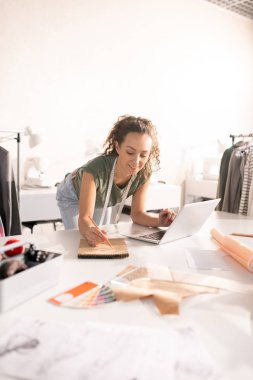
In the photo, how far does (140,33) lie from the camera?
404cm

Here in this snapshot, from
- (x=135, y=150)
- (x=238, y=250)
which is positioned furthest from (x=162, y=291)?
(x=135, y=150)

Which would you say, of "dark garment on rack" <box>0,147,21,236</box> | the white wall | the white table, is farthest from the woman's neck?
the white table

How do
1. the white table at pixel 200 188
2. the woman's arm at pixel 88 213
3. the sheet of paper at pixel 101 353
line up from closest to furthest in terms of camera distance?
the sheet of paper at pixel 101 353, the woman's arm at pixel 88 213, the white table at pixel 200 188

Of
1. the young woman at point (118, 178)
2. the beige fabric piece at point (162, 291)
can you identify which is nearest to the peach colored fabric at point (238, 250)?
the beige fabric piece at point (162, 291)

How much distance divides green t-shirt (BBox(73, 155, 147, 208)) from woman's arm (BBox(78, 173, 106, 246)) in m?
0.06

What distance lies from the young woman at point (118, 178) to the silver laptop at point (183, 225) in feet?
0.49

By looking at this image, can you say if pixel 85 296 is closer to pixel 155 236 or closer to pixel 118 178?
pixel 155 236

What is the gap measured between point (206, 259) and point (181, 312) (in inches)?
15.9

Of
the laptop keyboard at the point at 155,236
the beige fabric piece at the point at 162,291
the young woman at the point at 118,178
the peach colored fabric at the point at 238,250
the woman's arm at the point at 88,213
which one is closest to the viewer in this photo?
the beige fabric piece at the point at 162,291

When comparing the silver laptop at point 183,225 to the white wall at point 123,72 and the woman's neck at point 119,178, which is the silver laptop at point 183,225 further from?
the white wall at point 123,72

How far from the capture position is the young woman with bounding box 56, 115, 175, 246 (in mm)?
1550

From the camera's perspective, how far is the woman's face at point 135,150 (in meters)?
1.60

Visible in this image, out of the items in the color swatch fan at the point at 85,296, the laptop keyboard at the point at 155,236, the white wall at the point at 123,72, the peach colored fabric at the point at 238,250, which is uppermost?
the white wall at the point at 123,72

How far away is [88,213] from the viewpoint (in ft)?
4.86
